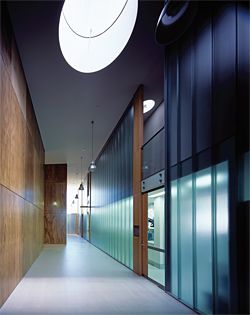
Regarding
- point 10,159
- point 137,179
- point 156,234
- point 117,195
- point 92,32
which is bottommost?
point 156,234

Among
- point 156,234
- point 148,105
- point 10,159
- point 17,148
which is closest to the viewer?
point 10,159

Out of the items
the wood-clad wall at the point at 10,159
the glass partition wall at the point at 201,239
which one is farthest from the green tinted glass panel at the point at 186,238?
the wood-clad wall at the point at 10,159

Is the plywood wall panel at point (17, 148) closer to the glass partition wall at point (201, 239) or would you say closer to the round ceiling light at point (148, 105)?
the glass partition wall at point (201, 239)

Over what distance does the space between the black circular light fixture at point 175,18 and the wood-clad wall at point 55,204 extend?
24.5 m

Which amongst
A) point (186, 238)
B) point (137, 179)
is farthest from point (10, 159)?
point (137, 179)

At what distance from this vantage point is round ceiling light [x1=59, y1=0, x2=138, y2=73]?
1004cm

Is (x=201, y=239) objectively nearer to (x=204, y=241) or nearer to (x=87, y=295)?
(x=204, y=241)

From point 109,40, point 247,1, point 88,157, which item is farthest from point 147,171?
point 88,157

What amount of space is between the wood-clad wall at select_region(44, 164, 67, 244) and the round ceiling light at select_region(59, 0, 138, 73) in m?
17.6

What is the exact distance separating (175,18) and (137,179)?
9.19 meters

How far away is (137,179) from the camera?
12773 millimetres

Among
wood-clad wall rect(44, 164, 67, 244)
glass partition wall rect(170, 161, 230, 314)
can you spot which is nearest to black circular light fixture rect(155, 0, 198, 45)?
glass partition wall rect(170, 161, 230, 314)

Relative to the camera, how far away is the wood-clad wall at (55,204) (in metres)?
27.8

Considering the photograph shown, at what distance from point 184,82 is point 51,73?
4149mm
